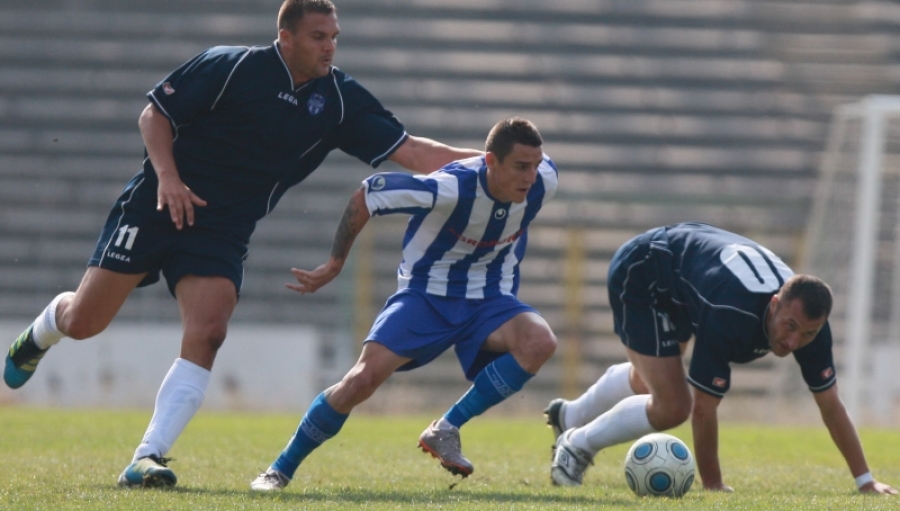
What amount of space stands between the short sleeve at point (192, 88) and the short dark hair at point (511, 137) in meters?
1.16

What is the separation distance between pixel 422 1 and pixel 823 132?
5.45 m

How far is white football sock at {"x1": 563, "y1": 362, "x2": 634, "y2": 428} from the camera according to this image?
21.0ft

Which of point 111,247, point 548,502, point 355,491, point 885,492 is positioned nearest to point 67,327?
point 111,247

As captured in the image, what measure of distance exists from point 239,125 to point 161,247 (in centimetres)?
62

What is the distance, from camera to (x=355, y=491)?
509cm

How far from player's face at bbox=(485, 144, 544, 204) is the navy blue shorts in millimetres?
896

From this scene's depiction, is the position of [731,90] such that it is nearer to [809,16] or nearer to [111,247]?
[809,16]

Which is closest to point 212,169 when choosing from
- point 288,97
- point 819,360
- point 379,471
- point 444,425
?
point 288,97

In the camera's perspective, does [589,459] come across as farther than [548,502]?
Yes

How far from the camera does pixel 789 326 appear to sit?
195 inches

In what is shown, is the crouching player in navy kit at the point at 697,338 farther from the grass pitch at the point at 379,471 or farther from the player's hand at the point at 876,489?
the grass pitch at the point at 379,471

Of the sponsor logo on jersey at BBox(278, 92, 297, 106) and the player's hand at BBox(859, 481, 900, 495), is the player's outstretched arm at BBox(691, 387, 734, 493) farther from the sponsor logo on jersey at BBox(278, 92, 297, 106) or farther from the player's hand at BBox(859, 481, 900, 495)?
the sponsor logo on jersey at BBox(278, 92, 297, 106)

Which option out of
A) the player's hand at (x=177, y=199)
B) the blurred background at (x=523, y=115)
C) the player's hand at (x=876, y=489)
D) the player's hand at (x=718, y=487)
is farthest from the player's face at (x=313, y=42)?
the blurred background at (x=523, y=115)

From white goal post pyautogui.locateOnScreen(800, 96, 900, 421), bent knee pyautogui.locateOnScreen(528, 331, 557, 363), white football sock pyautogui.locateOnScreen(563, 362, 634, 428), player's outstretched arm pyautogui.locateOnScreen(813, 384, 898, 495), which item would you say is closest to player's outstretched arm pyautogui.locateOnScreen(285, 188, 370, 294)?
bent knee pyautogui.locateOnScreen(528, 331, 557, 363)
